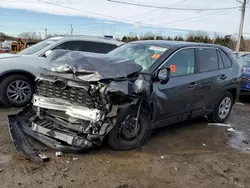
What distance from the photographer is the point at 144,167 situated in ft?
12.3

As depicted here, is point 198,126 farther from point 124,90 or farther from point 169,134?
point 124,90

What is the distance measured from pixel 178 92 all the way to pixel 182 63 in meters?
0.59

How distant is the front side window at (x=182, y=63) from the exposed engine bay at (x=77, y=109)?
2.84 feet

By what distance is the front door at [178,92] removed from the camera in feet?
14.6

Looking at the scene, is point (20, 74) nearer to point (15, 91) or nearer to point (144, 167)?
point (15, 91)

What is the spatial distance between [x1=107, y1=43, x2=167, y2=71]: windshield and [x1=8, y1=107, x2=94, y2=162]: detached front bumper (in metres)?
1.64

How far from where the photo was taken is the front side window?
469 cm

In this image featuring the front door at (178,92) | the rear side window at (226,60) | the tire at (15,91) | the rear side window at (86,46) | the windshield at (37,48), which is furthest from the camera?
the rear side window at (86,46)

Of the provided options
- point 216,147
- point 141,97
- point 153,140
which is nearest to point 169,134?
point 153,140

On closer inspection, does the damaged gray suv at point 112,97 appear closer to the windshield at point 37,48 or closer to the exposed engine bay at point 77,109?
the exposed engine bay at point 77,109

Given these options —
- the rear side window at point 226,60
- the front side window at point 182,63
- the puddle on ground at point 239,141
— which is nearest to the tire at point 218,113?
the puddle on ground at point 239,141

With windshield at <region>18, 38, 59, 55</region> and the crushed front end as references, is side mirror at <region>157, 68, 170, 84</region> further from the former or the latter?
windshield at <region>18, 38, 59, 55</region>

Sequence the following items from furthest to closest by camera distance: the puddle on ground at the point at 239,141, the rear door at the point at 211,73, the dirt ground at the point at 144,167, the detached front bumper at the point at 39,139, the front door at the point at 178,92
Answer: the rear door at the point at 211,73 < the puddle on ground at the point at 239,141 < the front door at the point at 178,92 < the detached front bumper at the point at 39,139 < the dirt ground at the point at 144,167

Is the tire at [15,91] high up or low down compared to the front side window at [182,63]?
down
